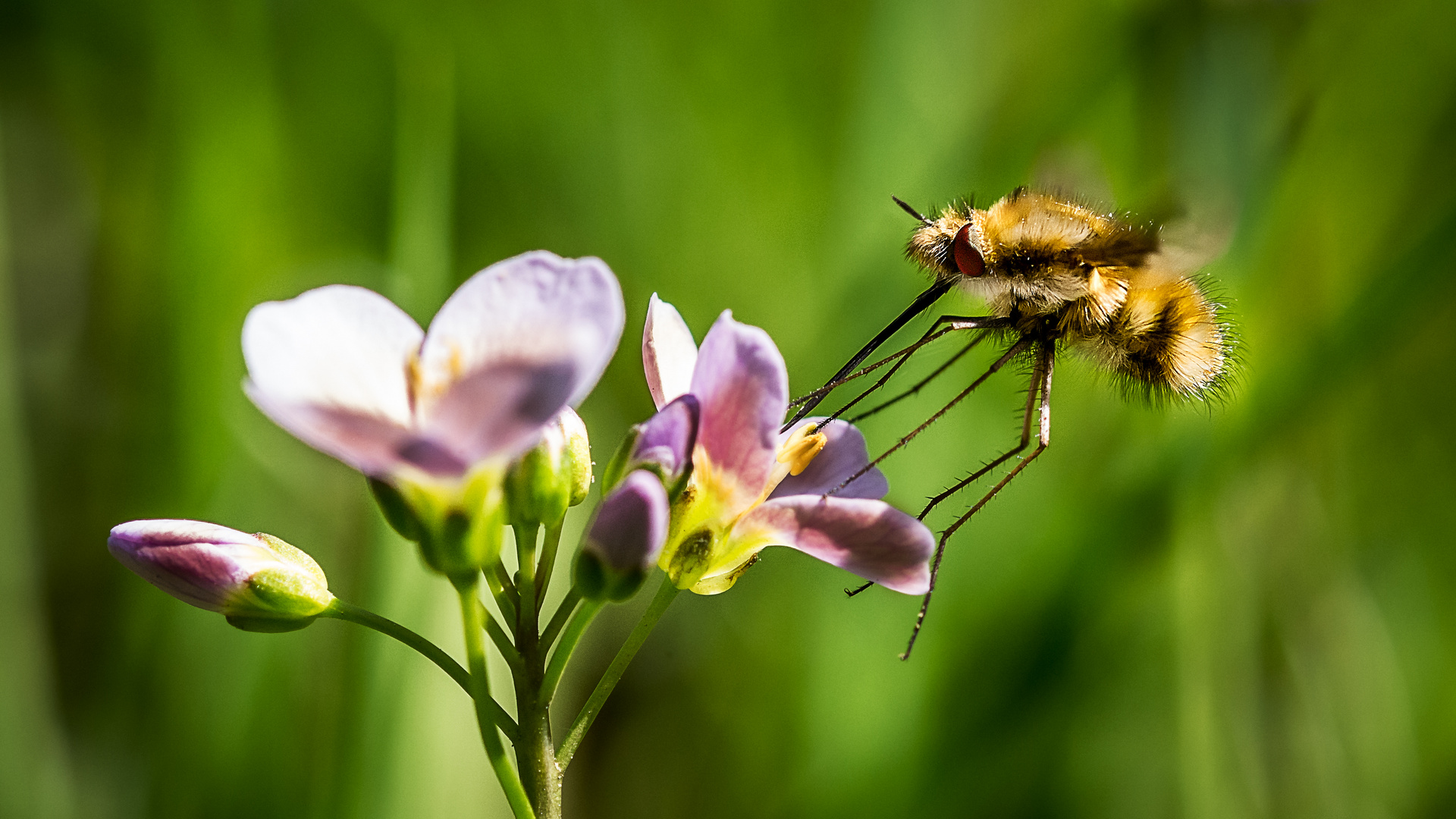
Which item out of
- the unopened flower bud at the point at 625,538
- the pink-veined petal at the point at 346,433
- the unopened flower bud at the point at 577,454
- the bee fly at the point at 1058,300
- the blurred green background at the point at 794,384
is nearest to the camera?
the pink-veined petal at the point at 346,433

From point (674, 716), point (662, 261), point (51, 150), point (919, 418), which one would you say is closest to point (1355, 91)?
point (919, 418)

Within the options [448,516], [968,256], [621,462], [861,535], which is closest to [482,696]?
[448,516]

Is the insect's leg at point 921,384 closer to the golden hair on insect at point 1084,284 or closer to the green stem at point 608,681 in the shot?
the golden hair on insect at point 1084,284

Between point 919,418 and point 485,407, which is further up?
point 919,418

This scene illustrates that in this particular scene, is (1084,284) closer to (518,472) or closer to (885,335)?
(885,335)

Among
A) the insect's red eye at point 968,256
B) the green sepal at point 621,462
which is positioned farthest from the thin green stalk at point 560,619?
the insect's red eye at point 968,256

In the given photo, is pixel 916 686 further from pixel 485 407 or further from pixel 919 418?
pixel 485 407

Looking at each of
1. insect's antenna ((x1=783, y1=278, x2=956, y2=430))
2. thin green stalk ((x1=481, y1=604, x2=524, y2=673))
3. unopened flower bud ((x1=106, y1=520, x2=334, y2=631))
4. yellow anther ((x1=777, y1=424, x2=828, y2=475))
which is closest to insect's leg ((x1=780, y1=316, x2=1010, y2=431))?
insect's antenna ((x1=783, y1=278, x2=956, y2=430))
